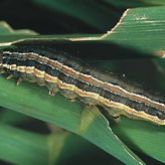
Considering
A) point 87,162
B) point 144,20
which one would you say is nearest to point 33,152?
point 87,162

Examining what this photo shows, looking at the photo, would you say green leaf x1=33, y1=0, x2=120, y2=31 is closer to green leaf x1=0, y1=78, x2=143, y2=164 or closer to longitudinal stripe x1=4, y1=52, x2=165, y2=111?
longitudinal stripe x1=4, y1=52, x2=165, y2=111

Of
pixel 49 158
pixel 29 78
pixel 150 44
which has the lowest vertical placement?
pixel 49 158

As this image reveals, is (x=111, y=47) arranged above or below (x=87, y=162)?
above

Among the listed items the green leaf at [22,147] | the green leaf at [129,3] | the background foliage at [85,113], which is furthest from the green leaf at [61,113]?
the green leaf at [129,3]

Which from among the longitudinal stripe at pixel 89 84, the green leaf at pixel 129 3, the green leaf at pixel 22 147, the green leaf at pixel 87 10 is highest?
the green leaf at pixel 129 3

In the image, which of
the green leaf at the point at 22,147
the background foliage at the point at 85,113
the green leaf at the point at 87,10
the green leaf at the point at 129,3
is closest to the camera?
the background foliage at the point at 85,113

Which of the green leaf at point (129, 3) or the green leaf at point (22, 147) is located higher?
the green leaf at point (129, 3)

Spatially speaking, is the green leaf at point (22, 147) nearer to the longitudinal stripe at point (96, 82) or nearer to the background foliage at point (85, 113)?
the background foliage at point (85, 113)

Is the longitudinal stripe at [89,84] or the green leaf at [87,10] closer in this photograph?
the longitudinal stripe at [89,84]

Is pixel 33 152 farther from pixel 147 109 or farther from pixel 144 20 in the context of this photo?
pixel 144 20

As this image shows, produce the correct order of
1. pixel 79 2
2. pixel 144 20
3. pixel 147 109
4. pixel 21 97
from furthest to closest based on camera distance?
pixel 79 2 < pixel 147 109 < pixel 21 97 < pixel 144 20
